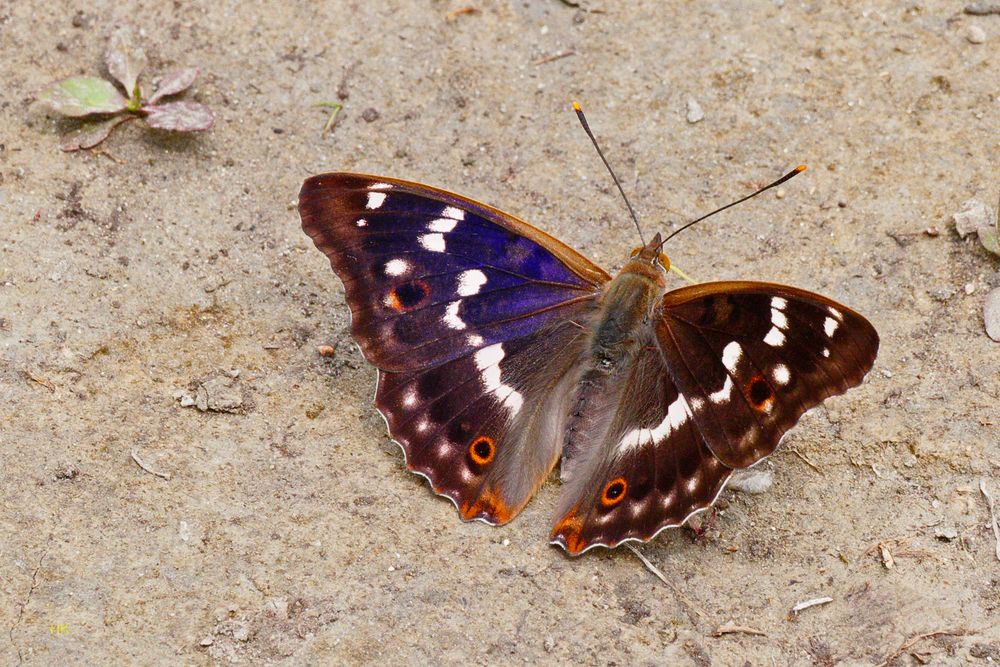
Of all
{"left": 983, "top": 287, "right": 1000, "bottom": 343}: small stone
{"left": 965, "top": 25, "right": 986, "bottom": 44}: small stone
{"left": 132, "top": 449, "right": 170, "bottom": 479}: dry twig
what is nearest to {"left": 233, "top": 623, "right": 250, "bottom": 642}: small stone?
{"left": 132, "top": 449, "right": 170, "bottom": 479}: dry twig

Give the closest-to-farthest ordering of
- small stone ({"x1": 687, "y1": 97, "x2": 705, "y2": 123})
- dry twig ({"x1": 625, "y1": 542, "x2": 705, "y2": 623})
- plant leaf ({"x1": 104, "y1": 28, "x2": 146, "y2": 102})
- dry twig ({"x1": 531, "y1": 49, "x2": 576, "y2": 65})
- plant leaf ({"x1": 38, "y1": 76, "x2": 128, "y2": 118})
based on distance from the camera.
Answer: dry twig ({"x1": 625, "y1": 542, "x2": 705, "y2": 623}) → plant leaf ({"x1": 38, "y1": 76, "x2": 128, "y2": 118}) → plant leaf ({"x1": 104, "y1": 28, "x2": 146, "y2": 102}) → small stone ({"x1": 687, "y1": 97, "x2": 705, "y2": 123}) → dry twig ({"x1": 531, "y1": 49, "x2": 576, "y2": 65})

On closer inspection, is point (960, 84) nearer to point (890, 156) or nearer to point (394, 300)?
point (890, 156)

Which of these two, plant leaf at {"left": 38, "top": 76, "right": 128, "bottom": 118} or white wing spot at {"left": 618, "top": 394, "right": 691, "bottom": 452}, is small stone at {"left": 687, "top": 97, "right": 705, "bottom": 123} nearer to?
white wing spot at {"left": 618, "top": 394, "right": 691, "bottom": 452}

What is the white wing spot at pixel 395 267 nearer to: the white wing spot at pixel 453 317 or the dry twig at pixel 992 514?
the white wing spot at pixel 453 317

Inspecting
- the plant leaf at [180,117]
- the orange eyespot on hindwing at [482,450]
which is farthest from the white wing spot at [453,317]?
the plant leaf at [180,117]

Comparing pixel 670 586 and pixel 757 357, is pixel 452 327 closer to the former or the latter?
pixel 757 357

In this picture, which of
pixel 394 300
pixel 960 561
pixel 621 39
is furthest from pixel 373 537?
pixel 621 39

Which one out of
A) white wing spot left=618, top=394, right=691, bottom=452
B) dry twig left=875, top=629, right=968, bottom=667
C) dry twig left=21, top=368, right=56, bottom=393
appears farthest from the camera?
dry twig left=21, top=368, right=56, bottom=393
